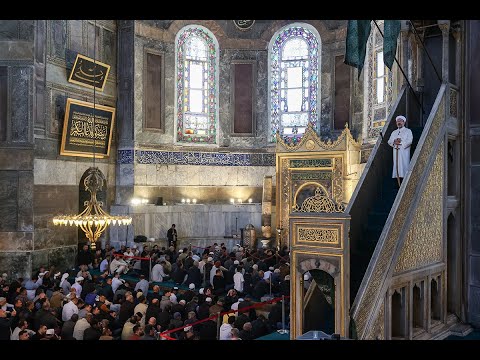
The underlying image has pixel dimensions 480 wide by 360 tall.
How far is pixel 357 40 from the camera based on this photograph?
5.95 metres

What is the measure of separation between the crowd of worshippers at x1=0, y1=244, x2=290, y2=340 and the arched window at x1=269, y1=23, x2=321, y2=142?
4572 mm

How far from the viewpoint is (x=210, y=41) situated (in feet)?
47.0

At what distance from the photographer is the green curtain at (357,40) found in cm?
587

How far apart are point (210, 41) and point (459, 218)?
963cm

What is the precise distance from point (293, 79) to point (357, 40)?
8.41 meters

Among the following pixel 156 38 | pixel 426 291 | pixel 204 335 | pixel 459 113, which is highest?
pixel 156 38

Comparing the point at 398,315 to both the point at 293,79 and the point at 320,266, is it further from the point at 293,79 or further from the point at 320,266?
the point at 293,79

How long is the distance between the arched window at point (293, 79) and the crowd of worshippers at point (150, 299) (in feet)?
15.0

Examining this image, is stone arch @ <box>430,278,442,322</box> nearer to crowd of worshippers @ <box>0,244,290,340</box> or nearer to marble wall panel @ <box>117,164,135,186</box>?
crowd of worshippers @ <box>0,244,290,340</box>

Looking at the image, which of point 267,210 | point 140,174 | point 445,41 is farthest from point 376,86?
point 140,174

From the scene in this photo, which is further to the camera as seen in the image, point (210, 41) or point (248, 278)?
point (210, 41)
